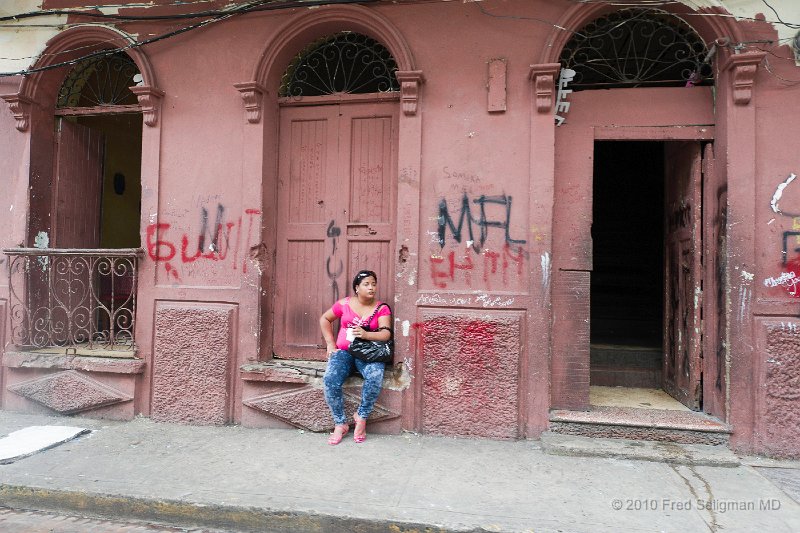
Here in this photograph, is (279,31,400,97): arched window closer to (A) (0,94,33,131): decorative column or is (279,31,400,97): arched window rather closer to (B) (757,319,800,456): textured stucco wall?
(A) (0,94,33,131): decorative column

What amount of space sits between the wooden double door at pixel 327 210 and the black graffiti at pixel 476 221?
609 mm

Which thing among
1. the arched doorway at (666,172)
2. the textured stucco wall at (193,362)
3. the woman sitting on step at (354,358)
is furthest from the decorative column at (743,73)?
the textured stucco wall at (193,362)

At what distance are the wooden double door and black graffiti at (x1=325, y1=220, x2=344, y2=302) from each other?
0.01 m

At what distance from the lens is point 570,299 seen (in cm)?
497

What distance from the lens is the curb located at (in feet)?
11.1

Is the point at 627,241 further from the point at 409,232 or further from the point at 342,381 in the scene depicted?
the point at 342,381

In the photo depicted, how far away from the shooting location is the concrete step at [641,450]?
427cm

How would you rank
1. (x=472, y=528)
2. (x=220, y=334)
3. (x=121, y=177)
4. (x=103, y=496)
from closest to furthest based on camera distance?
(x=472, y=528) → (x=103, y=496) → (x=220, y=334) → (x=121, y=177)

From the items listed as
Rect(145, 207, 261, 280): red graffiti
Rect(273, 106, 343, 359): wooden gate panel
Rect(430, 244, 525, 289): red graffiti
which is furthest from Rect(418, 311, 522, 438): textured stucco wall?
Rect(145, 207, 261, 280): red graffiti

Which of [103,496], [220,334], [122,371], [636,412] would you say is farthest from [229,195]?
[636,412]

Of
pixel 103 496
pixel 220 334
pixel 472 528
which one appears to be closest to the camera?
pixel 472 528

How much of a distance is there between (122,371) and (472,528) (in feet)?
12.9

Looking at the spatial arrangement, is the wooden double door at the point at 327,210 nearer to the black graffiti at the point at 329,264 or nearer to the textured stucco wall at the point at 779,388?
the black graffiti at the point at 329,264

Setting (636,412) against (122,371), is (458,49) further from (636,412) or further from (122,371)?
(122,371)
